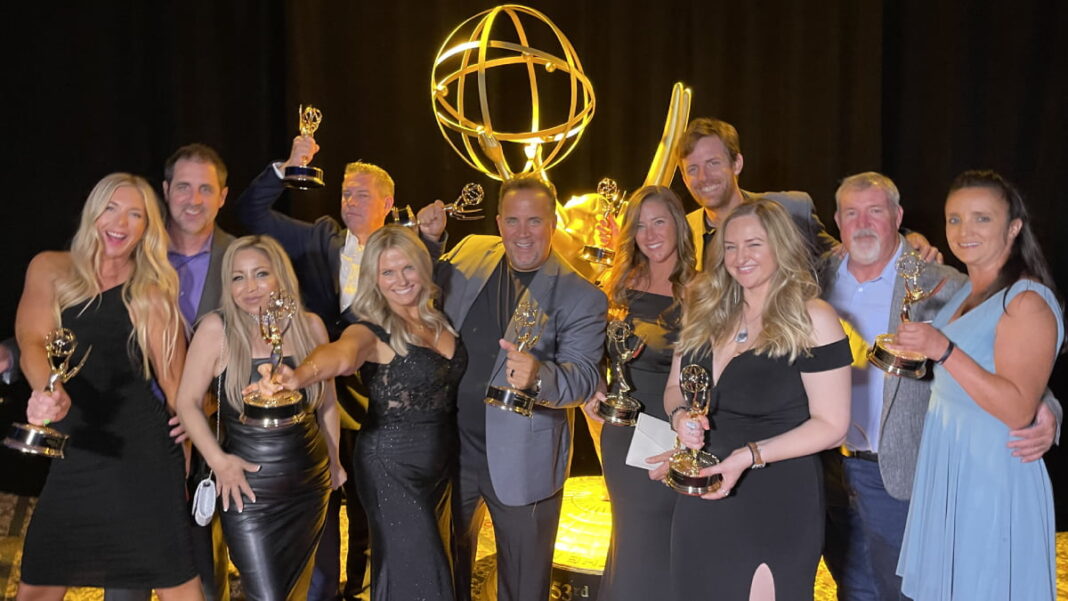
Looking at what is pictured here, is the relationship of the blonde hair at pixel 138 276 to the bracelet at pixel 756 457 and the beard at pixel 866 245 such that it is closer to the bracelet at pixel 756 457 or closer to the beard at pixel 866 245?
the bracelet at pixel 756 457

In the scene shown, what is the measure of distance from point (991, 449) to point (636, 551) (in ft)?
3.94

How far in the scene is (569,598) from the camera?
12.5ft

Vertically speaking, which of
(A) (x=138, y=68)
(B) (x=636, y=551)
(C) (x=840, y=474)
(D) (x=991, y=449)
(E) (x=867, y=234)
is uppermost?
(A) (x=138, y=68)

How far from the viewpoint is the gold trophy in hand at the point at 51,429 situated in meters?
2.54

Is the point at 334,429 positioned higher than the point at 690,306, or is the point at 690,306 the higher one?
the point at 690,306

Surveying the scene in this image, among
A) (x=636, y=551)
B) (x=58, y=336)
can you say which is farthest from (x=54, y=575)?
(x=636, y=551)

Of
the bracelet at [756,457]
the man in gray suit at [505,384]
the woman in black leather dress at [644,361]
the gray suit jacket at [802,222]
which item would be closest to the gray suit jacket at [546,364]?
the man in gray suit at [505,384]

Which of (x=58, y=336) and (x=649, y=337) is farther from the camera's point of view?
(x=649, y=337)

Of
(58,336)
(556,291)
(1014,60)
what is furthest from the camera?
(1014,60)

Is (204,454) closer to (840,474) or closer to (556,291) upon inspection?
(556,291)

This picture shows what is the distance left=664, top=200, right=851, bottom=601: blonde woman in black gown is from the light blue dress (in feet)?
1.47

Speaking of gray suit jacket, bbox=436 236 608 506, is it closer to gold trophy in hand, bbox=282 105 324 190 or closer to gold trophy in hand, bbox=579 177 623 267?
gold trophy in hand, bbox=579 177 623 267

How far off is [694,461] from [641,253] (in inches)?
46.5

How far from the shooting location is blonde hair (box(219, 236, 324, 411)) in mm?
2904
